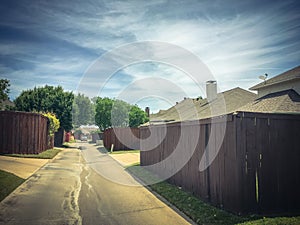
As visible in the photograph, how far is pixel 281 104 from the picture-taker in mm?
13289

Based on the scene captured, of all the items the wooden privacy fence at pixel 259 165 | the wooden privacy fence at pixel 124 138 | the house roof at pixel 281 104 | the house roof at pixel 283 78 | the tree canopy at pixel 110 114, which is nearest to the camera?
the wooden privacy fence at pixel 259 165

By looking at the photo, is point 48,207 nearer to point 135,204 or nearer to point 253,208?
point 135,204

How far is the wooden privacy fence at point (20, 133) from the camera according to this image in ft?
50.9

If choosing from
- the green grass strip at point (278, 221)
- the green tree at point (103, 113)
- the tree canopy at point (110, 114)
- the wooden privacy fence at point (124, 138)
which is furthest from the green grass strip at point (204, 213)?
the green tree at point (103, 113)

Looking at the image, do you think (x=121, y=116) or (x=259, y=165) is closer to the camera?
(x=259, y=165)

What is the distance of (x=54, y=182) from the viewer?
9523 mm

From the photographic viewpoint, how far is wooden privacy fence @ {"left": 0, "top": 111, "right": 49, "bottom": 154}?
50.9 feet

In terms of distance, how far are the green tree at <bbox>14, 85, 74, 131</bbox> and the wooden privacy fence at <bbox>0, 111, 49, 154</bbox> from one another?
1479 cm

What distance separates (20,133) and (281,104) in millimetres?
16882

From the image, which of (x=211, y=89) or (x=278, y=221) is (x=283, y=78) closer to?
(x=211, y=89)

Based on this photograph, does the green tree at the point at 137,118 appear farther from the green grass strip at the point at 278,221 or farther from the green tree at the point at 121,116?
the green grass strip at the point at 278,221

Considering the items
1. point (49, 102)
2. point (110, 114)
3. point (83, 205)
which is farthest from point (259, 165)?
point (110, 114)

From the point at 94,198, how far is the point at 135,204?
4.68 feet

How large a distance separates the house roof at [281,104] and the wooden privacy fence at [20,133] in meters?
14.7
